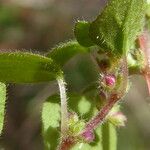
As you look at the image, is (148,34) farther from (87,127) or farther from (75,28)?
(87,127)

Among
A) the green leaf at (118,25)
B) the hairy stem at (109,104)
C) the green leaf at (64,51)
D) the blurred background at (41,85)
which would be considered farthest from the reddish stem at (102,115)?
the blurred background at (41,85)

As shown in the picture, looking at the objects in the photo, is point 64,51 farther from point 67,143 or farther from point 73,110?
point 67,143

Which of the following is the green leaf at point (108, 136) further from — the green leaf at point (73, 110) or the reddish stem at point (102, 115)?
the reddish stem at point (102, 115)

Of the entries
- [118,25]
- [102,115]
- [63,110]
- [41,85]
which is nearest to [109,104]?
[102,115]

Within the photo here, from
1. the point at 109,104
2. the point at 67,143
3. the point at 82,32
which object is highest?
the point at 82,32

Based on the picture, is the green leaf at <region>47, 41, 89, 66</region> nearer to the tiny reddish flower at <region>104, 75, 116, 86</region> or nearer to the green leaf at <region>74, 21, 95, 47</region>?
the green leaf at <region>74, 21, 95, 47</region>

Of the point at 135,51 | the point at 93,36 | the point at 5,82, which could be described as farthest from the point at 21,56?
the point at 135,51

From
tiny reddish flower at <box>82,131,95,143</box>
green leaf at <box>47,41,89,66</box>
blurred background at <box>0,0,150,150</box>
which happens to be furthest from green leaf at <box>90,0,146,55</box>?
blurred background at <box>0,0,150,150</box>
